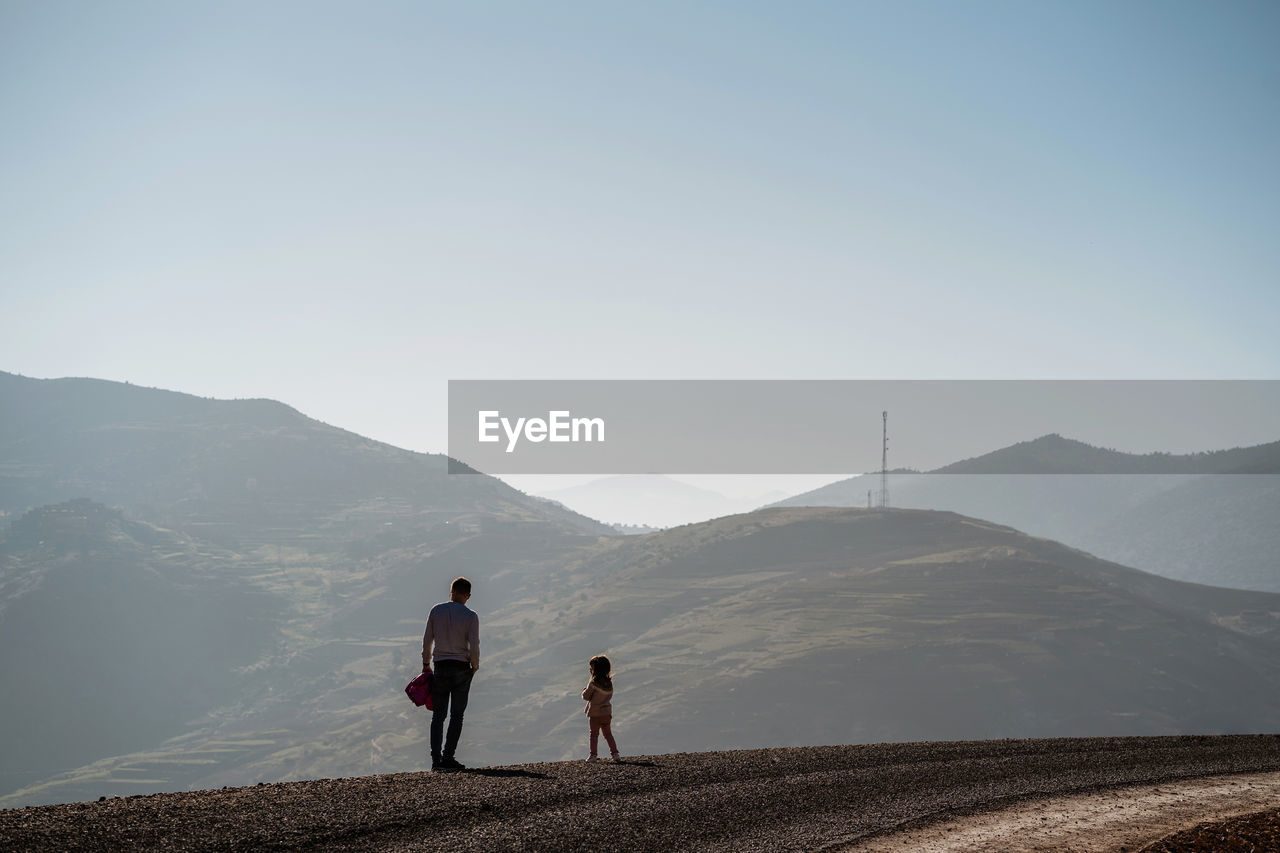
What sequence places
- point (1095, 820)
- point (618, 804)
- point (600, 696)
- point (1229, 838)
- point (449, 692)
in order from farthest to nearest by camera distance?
1. point (600, 696)
2. point (449, 692)
3. point (1095, 820)
4. point (618, 804)
5. point (1229, 838)

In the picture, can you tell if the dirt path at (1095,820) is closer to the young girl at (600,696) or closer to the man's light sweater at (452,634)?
the young girl at (600,696)

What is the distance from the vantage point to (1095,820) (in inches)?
538

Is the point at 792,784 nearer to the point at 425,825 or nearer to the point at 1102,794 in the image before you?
the point at 1102,794

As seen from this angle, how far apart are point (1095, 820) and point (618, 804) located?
6.69 metres

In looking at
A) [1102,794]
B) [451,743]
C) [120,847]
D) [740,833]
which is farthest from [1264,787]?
[120,847]

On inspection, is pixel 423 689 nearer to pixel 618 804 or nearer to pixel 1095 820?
pixel 618 804

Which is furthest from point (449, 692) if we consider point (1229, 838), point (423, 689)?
point (1229, 838)

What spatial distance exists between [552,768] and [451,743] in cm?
173

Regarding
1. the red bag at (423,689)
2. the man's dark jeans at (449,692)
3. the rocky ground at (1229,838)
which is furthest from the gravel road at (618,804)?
the rocky ground at (1229,838)

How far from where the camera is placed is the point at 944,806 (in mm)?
14281

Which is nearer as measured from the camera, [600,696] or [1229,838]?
[1229,838]

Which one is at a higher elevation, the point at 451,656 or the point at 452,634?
the point at 452,634

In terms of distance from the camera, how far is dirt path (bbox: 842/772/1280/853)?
12.3 metres

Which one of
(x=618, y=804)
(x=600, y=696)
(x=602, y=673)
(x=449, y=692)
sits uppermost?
(x=449, y=692)
